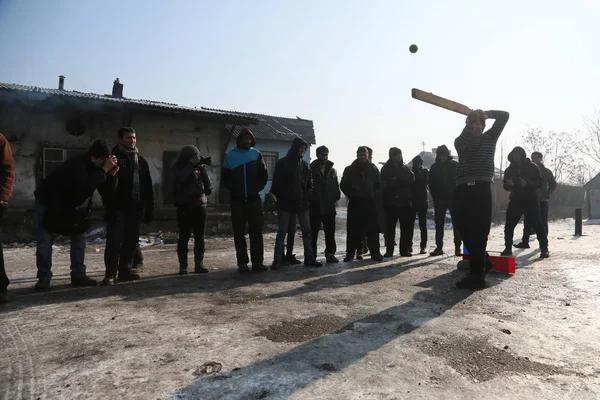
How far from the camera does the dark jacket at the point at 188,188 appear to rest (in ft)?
17.2

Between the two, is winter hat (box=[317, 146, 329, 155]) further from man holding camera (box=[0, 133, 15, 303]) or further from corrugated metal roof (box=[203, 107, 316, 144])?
corrugated metal roof (box=[203, 107, 316, 144])

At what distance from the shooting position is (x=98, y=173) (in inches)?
164

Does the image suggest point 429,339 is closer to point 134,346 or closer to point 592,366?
point 592,366

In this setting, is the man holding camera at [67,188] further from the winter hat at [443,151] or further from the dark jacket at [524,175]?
the dark jacket at [524,175]

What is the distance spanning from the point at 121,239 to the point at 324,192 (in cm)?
299

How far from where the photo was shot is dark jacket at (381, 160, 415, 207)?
6.74m

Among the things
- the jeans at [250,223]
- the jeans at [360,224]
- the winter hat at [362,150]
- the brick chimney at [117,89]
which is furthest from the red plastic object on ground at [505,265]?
the brick chimney at [117,89]

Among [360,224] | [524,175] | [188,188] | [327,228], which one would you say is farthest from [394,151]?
[188,188]

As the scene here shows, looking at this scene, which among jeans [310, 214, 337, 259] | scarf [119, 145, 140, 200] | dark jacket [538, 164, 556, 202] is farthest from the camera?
dark jacket [538, 164, 556, 202]

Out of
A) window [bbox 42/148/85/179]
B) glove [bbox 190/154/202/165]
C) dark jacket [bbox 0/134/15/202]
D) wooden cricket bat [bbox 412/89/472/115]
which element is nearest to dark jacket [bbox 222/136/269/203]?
glove [bbox 190/154/202/165]

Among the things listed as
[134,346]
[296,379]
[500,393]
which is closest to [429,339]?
[500,393]

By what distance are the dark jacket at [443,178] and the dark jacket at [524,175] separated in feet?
2.90

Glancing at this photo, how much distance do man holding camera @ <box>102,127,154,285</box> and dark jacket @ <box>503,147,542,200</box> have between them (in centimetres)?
575

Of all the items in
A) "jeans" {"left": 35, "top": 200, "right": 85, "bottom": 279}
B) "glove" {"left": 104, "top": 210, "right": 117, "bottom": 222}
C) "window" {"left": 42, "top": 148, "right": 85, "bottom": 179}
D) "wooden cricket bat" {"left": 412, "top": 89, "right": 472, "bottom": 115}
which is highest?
"window" {"left": 42, "top": 148, "right": 85, "bottom": 179}
